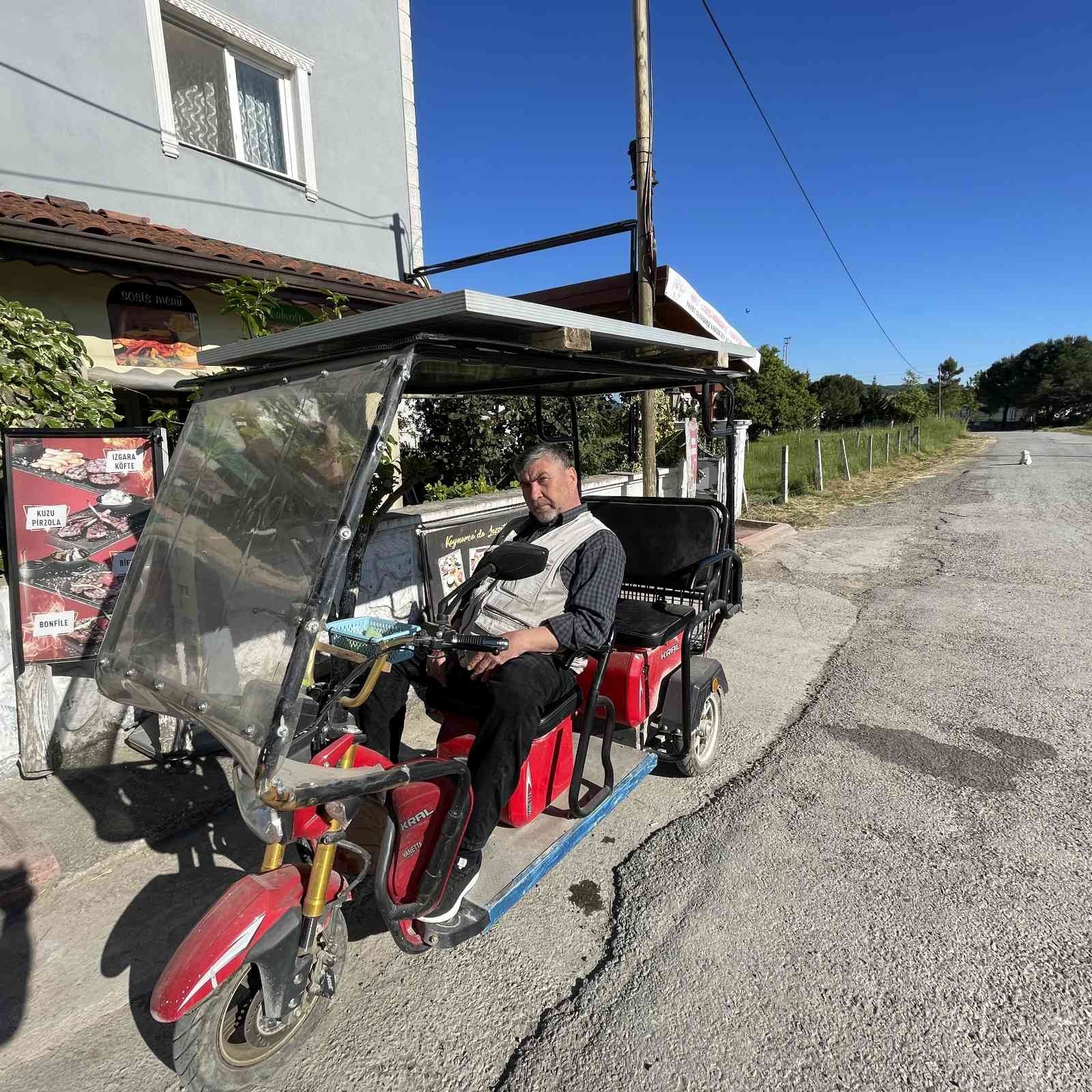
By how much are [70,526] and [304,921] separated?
2675 millimetres

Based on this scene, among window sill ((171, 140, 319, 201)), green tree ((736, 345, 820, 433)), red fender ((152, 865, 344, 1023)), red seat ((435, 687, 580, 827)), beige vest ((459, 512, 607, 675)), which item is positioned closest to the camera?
red fender ((152, 865, 344, 1023))

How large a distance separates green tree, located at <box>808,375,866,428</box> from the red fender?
56709 mm

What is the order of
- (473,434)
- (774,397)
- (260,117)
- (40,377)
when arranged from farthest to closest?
(774,397) < (260,117) < (473,434) < (40,377)

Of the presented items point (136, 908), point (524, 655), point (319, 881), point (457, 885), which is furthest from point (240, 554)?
point (136, 908)

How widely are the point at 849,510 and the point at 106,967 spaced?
42.3ft

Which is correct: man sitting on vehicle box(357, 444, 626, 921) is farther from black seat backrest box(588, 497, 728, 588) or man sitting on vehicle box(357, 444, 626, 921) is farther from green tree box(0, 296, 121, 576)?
green tree box(0, 296, 121, 576)

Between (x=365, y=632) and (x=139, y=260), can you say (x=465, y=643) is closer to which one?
(x=365, y=632)

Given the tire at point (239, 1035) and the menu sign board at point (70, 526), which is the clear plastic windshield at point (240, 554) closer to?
the tire at point (239, 1035)

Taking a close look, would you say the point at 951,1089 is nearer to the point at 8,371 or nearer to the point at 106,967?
the point at 106,967

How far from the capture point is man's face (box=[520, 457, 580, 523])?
2793 mm

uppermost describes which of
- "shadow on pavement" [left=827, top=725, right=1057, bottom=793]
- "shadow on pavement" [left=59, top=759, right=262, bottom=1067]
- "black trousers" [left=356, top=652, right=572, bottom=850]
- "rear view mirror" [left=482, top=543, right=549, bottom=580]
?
"rear view mirror" [left=482, top=543, right=549, bottom=580]

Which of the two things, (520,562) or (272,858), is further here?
(520,562)

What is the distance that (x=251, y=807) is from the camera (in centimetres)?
164

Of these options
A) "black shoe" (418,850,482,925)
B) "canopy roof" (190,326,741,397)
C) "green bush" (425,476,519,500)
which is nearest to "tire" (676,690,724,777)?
"black shoe" (418,850,482,925)
